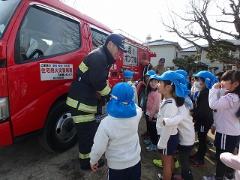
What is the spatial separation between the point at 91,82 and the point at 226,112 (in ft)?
5.86

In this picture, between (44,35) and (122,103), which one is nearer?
(122,103)

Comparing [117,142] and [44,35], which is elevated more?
[44,35]

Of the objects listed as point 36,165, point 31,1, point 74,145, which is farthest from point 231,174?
point 31,1

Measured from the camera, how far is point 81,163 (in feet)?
10.8

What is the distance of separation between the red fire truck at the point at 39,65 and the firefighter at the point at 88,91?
38cm

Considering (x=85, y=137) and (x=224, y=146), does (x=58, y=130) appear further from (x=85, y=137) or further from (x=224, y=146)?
(x=224, y=146)

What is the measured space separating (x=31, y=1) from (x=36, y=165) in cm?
216

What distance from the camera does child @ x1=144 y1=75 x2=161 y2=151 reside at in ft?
14.1

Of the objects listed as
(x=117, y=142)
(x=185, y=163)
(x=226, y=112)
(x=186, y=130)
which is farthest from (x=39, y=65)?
(x=226, y=112)

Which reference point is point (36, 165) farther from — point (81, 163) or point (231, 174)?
point (231, 174)

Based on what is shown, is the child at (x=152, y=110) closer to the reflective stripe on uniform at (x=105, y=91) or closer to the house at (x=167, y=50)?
the reflective stripe on uniform at (x=105, y=91)

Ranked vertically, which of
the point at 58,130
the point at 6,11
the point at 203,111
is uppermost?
the point at 6,11

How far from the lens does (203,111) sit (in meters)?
3.77

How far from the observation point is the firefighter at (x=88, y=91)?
121 inches
